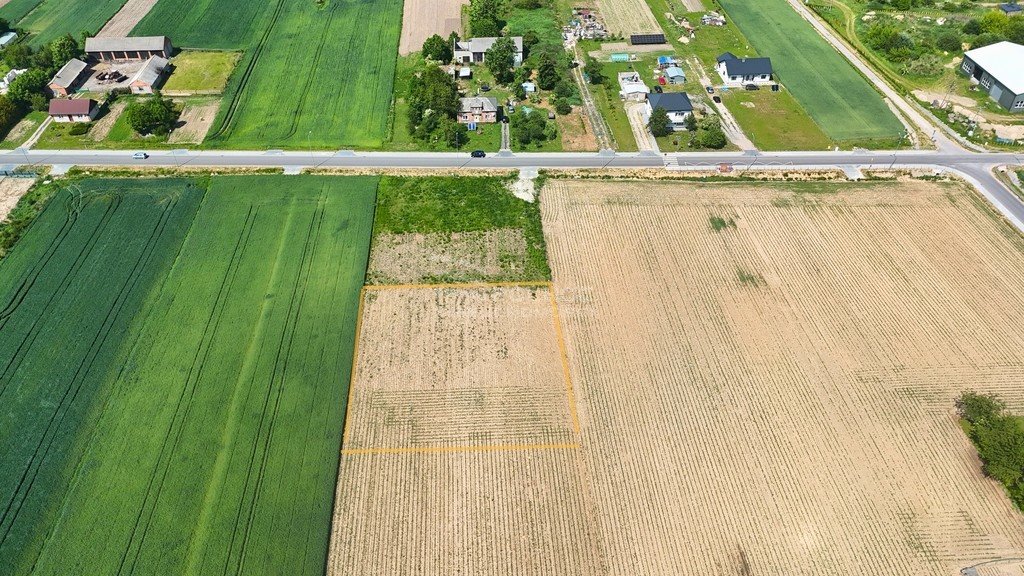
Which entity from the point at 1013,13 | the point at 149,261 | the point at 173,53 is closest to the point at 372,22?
the point at 173,53

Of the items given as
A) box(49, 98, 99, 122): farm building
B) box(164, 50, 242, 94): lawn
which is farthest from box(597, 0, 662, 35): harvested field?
box(49, 98, 99, 122): farm building

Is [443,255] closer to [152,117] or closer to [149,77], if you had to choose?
[152,117]

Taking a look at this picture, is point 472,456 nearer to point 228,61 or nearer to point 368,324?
point 368,324

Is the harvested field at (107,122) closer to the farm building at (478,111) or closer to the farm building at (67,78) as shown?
the farm building at (67,78)

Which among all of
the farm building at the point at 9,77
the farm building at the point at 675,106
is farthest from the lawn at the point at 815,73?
the farm building at the point at 9,77

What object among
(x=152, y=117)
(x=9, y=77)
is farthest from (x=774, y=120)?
(x=9, y=77)
